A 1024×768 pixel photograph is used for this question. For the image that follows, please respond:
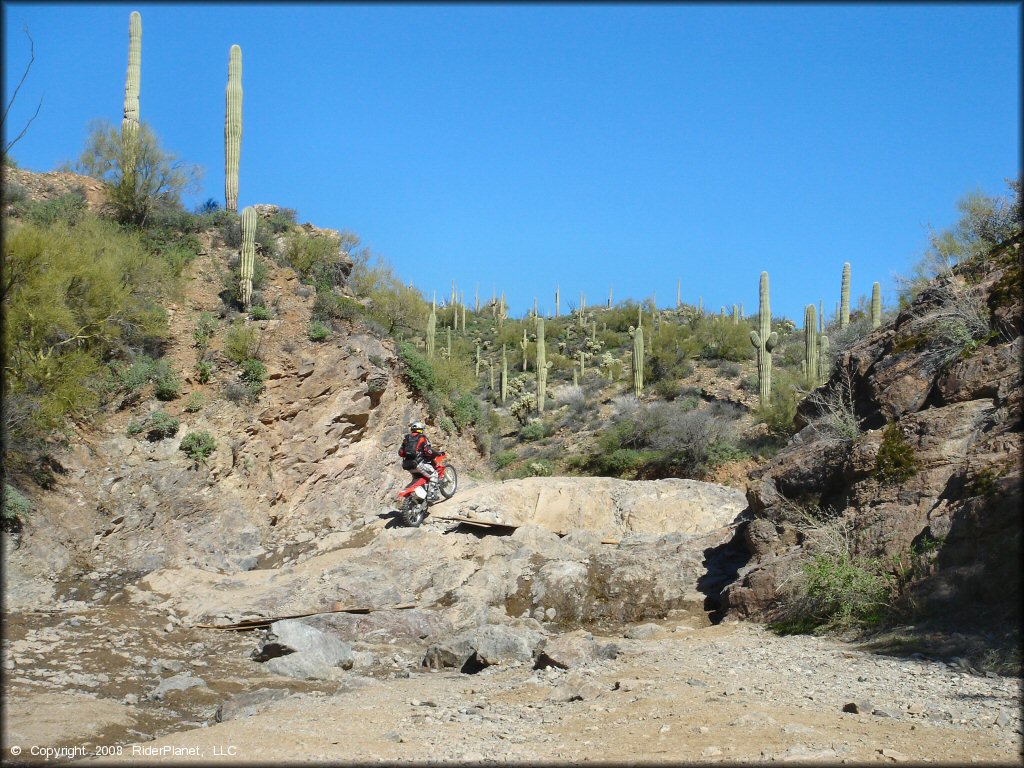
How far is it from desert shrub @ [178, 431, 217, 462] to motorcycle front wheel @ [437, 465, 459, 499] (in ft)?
16.6

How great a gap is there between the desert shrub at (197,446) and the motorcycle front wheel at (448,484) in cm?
505

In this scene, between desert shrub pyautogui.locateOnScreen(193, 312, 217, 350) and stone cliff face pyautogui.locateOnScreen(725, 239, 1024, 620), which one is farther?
desert shrub pyautogui.locateOnScreen(193, 312, 217, 350)

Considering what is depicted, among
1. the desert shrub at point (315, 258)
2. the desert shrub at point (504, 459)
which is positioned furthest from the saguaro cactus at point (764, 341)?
the desert shrub at point (315, 258)

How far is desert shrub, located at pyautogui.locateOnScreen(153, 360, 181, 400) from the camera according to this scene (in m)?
18.6

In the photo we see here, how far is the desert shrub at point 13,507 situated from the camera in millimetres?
13898

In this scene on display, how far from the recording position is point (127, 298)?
1923 centimetres

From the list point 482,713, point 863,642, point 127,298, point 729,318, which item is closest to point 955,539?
point 863,642

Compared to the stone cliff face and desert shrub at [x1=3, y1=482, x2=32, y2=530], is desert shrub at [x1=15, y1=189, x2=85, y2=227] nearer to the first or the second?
desert shrub at [x1=3, y1=482, x2=32, y2=530]

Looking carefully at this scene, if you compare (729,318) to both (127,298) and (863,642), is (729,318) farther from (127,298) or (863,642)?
(863,642)

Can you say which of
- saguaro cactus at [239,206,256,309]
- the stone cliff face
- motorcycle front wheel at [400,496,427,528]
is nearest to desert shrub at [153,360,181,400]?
saguaro cactus at [239,206,256,309]

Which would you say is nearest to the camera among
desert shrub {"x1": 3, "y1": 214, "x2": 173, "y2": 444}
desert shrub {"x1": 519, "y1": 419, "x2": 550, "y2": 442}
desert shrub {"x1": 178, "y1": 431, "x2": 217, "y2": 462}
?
desert shrub {"x1": 3, "y1": 214, "x2": 173, "y2": 444}

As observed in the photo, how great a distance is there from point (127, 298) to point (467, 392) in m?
10.6

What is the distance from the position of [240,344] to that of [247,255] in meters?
3.17

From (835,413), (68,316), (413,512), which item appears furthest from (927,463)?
(68,316)
